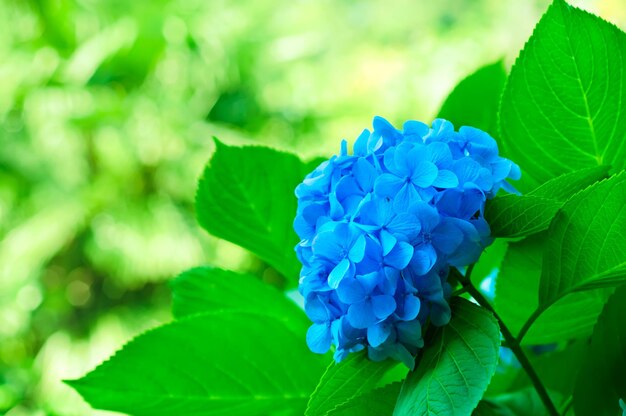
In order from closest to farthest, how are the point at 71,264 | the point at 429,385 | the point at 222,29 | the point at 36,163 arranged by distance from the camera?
the point at 429,385 → the point at 36,163 → the point at 71,264 → the point at 222,29

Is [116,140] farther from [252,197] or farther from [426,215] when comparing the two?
[426,215]

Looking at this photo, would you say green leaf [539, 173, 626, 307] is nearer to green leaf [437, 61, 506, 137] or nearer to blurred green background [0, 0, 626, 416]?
green leaf [437, 61, 506, 137]

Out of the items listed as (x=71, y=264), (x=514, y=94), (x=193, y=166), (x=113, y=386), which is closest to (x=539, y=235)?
(x=514, y=94)

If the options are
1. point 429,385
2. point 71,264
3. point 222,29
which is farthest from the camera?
point 222,29

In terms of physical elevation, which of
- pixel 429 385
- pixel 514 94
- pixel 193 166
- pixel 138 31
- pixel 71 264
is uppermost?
pixel 138 31

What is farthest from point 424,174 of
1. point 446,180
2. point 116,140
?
point 116,140

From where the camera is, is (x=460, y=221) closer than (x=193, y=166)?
Yes

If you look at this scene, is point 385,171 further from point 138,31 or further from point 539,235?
point 138,31
